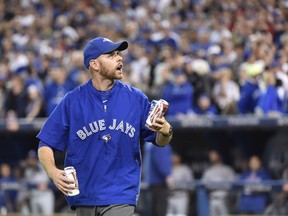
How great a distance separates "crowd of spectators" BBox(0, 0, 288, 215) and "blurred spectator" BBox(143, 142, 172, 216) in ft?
5.19

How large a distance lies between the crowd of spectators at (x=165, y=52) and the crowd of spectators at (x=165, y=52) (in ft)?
0.05

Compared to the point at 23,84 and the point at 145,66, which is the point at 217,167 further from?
the point at 23,84

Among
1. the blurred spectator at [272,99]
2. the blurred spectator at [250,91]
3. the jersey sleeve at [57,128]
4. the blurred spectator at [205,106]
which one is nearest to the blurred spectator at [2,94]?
the blurred spectator at [205,106]

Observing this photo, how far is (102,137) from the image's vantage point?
562cm

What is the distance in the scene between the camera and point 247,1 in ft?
51.4

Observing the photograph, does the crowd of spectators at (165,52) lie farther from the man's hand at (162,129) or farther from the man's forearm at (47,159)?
the man's forearm at (47,159)

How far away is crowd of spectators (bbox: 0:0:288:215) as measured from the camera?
1259 cm

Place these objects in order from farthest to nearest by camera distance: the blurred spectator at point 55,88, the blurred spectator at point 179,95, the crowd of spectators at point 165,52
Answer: the blurred spectator at point 55,88 → the blurred spectator at point 179,95 → the crowd of spectators at point 165,52

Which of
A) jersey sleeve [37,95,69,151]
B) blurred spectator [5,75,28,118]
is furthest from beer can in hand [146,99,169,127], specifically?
blurred spectator [5,75,28,118]

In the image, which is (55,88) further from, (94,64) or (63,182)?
(63,182)

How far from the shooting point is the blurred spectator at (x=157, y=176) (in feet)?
35.8

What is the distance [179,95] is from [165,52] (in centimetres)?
165

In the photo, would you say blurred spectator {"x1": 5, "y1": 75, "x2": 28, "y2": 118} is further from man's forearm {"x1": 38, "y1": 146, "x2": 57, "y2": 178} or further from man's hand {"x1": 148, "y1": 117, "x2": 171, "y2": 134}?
man's hand {"x1": 148, "y1": 117, "x2": 171, "y2": 134}

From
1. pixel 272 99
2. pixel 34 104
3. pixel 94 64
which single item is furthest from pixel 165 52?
pixel 94 64
